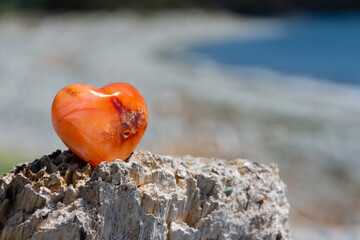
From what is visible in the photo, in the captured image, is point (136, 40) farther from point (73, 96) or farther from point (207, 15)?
point (73, 96)

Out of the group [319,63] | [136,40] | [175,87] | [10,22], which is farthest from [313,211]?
[10,22]

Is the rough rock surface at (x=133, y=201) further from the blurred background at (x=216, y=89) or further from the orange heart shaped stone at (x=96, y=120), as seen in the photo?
the blurred background at (x=216, y=89)

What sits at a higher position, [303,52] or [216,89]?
[303,52]

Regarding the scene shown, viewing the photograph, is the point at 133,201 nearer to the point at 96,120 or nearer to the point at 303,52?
the point at 96,120

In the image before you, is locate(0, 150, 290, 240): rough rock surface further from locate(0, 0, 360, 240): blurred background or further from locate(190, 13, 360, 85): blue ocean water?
locate(190, 13, 360, 85): blue ocean water

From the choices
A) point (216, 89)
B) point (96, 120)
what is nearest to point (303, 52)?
point (216, 89)

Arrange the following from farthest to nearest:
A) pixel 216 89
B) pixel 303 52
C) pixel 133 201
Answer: pixel 303 52
pixel 216 89
pixel 133 201
